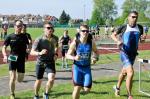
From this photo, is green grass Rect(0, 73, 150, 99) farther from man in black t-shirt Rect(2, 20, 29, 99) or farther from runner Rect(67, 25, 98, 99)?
runner Rect(67, 25, 98, 99)

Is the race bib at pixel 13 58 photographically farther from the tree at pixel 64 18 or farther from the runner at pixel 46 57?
the tree at pixel 64 18

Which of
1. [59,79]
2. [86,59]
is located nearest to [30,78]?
[59,79]

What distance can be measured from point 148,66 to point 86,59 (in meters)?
10.9

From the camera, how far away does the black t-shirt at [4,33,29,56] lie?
11180mm

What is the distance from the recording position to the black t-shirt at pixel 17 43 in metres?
11.2

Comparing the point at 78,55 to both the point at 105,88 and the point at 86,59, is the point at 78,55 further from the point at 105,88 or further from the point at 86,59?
the point at 105,88

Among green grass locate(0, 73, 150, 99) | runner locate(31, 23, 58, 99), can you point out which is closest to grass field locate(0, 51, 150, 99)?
green grass locate(0, 73, 150, 99)

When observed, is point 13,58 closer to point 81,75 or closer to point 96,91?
point 96,91

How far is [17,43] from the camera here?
1125cm

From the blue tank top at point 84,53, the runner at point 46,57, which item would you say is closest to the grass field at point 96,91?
the runner at point 46,57

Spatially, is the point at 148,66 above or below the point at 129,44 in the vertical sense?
below

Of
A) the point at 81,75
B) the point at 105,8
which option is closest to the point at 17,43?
the point at 81,75

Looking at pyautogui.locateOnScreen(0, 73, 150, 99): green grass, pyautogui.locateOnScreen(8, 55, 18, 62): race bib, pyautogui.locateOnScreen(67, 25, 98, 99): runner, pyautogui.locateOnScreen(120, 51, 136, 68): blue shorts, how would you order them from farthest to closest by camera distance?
pyautogui.locateOnScreen(0, 73, 150, 99): green grass → pyautogui.locateOnScreen(8, 55, 18, 62): race bib → pyautogui.locateOnScreen(120, 51, 136, 68): blue shorts → pyautogui.locateOnScreen(67, 25, 98, 99): runner

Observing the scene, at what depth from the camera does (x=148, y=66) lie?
19.2 meters
